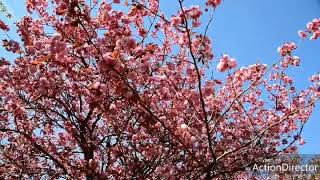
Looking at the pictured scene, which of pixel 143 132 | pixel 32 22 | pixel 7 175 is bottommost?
pixel 7 175

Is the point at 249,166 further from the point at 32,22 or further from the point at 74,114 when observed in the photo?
the point at 32,22

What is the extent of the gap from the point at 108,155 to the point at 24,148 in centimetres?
203

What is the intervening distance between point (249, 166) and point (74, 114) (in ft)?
11.5

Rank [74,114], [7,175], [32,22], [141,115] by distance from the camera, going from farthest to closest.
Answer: [32,22] → [74,114] → [7,175] → [141,115]

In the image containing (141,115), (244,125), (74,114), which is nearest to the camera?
(141,115)

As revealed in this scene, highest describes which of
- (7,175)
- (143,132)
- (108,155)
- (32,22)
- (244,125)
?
(32,22)

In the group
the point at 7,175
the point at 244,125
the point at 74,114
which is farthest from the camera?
the point at 244,125

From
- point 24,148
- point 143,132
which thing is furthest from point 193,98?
point 24,148

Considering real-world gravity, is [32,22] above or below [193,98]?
above

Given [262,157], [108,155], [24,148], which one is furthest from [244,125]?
[24,148]

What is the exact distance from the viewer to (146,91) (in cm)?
686

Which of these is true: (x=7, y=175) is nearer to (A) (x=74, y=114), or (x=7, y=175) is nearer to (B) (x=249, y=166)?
(A) (x=74, y=114)

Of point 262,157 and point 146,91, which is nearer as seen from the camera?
point 146,91

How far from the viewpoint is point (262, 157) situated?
24.3ft
